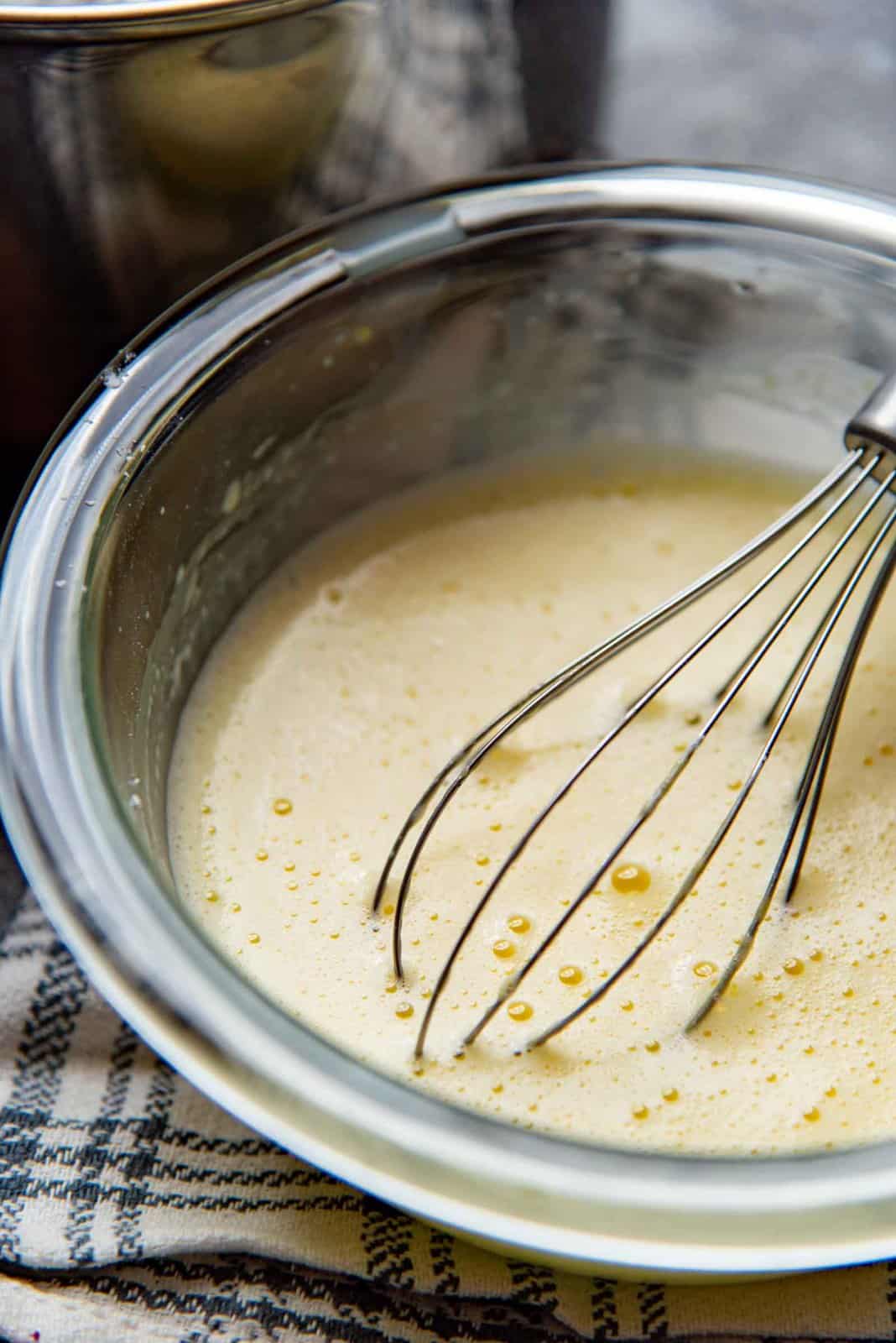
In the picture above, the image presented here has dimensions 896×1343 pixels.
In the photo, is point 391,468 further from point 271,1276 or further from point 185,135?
point 271,1276

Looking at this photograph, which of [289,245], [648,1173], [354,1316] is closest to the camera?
[648,1173]

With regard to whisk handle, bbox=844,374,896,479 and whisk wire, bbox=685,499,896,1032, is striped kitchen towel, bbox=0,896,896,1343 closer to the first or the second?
whisk wire, bbox=685,499,896,1032

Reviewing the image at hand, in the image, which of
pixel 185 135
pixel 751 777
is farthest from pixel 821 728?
pixel 185 135

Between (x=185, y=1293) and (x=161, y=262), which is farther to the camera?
(x=161, y=262)

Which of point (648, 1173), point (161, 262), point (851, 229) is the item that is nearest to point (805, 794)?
point (648, 1173)

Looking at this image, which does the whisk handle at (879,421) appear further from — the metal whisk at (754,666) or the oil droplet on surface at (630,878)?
the oil droplet on surface at (630,878)

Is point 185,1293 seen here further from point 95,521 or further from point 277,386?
point 277,386

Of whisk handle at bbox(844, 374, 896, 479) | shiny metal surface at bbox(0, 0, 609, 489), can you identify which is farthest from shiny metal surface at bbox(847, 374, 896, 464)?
shiny metal surface at bbox(0, 0, 609, 489)
